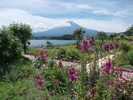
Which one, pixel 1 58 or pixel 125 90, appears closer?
pixel 125 90

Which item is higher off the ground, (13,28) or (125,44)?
(13,28)

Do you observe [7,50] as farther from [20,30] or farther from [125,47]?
[125,47]

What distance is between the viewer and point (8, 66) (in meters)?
4.53

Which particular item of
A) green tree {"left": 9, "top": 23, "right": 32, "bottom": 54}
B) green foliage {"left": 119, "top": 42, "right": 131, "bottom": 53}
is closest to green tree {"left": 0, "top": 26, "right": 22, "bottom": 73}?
green tree {"left": 9, "top": 23, "right": 32, "bottom": 54}

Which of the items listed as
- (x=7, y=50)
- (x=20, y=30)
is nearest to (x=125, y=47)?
(x=7, y=50)

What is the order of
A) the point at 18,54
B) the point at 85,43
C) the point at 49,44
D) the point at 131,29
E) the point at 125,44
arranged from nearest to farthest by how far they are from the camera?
1. the point at 85,43
2. the point at 18,54
3. the point at 125,44
4. the point at 49,44
5. the point at 131,29

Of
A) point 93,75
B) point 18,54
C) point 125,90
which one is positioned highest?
point 18,54

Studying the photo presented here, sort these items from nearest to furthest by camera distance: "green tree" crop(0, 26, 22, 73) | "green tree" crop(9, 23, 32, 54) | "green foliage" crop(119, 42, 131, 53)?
1. "green tree" crop(0, 26, 22, 73)
2. "green foliage" crop(119, 42, 131, 53)
3. "green tree" crop(9, 23, 32, 54)

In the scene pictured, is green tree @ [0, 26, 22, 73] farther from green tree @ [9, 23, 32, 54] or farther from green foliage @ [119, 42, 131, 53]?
green foliage @ [119, 42, 131, 53]

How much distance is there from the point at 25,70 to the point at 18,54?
118 centimetres

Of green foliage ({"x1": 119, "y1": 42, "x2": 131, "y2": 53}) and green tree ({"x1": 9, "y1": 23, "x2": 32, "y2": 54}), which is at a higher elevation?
green tree ({"x1": 9, "y1": 23, "x2": 32, "y2": 54})

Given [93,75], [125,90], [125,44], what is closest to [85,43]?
[93,75]

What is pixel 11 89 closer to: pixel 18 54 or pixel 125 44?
pixel 18 54

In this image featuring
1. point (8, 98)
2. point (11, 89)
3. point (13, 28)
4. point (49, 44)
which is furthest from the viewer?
point (49, 44)
